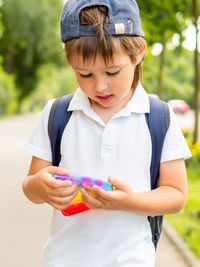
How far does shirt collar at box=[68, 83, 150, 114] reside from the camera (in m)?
1.80

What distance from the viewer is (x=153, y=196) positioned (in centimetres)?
173

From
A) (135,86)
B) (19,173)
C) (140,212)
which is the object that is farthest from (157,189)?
(19,173)

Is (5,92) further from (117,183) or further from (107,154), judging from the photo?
(117,183)

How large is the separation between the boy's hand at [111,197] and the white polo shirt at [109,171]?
0.12 metres

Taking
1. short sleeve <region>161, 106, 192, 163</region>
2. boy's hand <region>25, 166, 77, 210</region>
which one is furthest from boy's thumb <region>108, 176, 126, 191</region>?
short sleeve <region>161, 106, 192, 163</region>

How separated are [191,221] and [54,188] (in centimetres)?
396

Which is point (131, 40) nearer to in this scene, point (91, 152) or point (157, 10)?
point (91, 152)

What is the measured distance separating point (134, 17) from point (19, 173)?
24.0 feet

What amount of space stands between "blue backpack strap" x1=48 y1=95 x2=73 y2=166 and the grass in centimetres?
271

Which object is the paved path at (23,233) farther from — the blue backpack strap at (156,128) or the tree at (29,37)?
the tree at (29,37)

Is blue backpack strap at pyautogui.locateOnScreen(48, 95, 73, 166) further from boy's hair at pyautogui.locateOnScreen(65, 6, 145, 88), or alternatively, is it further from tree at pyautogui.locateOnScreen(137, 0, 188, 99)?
tree at pyautogui.locateOnScreen(137, 0, 188, 99)

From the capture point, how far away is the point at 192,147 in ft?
30.2

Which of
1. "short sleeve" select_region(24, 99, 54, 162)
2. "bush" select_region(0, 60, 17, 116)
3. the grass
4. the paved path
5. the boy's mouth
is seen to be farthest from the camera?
"bush" select_region(0, 60, 17, 116)

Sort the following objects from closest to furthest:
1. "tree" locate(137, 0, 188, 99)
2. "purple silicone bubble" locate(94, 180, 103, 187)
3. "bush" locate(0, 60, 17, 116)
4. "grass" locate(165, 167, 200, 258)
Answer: "purple silicone bubble" locate(94, 180, 103, 187), "grass" locate(165, 167, 200, 258), "tree" locate(137, 0, 188, 99), "bush" locate(0, 60, 17, 116)
